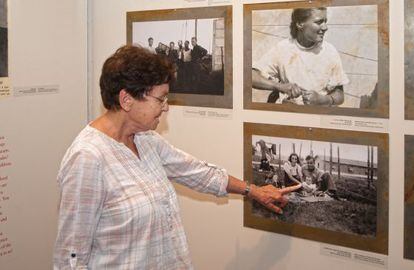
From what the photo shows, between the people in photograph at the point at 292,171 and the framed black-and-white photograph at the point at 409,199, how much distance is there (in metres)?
0.39

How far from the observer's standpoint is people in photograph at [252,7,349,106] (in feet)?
5.71

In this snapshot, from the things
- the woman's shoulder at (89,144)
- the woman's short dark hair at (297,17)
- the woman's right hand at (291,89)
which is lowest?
the woman's shoulder at (89,144)

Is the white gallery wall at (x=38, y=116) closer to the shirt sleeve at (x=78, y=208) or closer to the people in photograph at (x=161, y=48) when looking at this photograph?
the people in photograph at (x=161, y=48)

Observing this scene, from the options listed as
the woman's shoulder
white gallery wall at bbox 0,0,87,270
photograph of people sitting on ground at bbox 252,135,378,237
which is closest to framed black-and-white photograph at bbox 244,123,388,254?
photograph of people sitting on ground at bbox 252,135,378,237

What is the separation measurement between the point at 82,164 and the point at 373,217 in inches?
41.8

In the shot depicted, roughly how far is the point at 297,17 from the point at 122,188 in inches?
37.2

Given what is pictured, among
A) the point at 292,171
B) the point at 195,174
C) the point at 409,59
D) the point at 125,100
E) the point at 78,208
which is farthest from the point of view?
the point at 292,171

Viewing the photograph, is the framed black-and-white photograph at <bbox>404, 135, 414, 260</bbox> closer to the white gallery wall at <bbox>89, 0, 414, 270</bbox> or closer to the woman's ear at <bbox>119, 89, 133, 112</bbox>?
the white gallery wall at <bbox>89, 0, 414, 270</bbox>

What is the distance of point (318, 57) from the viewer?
69.5 inches

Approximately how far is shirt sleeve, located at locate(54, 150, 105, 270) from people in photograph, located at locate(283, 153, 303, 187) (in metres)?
0.82

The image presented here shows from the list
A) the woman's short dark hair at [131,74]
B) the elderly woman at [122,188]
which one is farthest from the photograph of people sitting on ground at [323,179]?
the woman's short dark hair at [131,74]

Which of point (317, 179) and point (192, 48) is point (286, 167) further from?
point (192, 48)

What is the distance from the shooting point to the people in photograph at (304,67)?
1739 millimetres

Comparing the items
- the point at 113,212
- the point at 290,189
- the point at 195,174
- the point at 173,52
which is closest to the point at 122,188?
the point at 113,212
